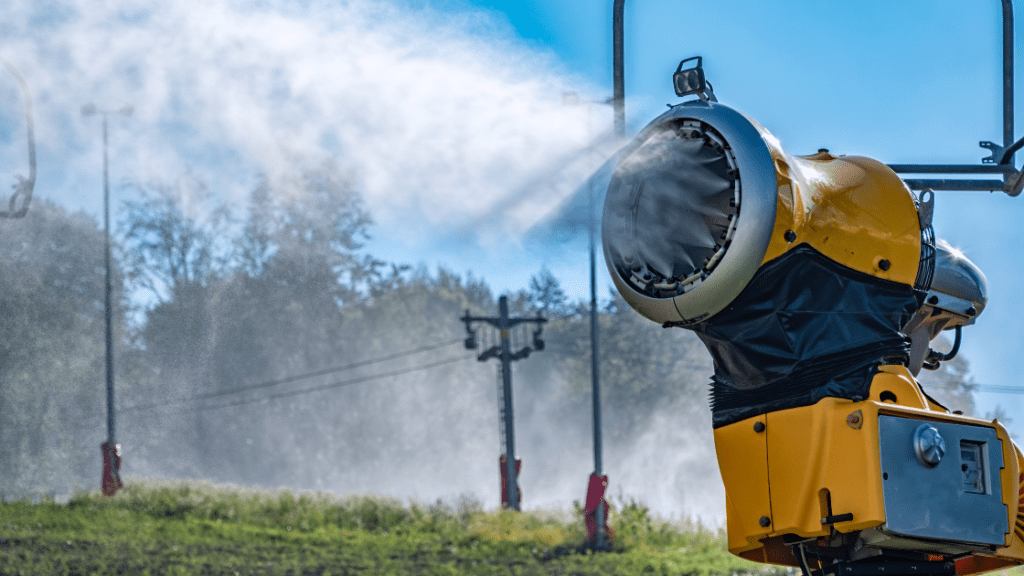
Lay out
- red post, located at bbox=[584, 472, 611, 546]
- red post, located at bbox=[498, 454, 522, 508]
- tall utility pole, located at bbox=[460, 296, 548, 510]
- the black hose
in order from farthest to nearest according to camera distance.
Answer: tall utility pole, located at bbox=[460, 296, 548, 510] → red post, located at bbox=[498, 454, 522, 508] → red post, located at bbox=[584, 472, 611, 546] → the black hose

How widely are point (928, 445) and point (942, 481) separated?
131mm

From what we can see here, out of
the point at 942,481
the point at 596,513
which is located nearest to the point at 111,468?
the point at 596,513

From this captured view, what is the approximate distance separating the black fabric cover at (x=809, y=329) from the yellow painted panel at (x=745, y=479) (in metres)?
0.07

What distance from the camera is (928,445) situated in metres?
2.79

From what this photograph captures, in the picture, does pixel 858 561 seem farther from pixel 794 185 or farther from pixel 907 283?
pixel 794 185

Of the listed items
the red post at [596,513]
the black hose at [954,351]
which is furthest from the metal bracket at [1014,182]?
the red post at [596,513]

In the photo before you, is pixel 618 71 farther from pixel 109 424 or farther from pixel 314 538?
pixel 109 424

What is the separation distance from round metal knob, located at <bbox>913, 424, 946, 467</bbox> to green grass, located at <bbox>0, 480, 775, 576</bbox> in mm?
11162

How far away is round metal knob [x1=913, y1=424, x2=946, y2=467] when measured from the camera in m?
2.79

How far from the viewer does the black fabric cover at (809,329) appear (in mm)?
2928

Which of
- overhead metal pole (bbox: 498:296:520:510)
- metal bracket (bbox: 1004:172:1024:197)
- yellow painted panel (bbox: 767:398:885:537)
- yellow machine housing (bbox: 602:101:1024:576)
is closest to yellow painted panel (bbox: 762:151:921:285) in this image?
yellow machine housing (bbox: 602:101:1024:576)

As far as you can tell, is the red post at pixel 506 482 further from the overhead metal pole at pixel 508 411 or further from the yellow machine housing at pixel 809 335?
the yellow machine housing at pixel 809 335

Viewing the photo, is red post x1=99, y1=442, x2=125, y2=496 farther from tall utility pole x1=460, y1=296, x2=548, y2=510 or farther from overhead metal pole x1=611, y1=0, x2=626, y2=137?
overhead metal pole x1=611, y1=0, x2=626, y2=137

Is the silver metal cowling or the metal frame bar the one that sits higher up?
the metal frame bar
